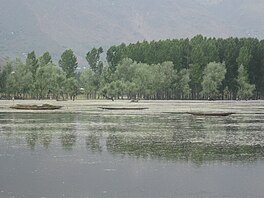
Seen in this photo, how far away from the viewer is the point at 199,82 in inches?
6806

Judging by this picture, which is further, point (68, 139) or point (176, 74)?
point (176, 74)

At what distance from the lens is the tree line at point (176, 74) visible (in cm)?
17000

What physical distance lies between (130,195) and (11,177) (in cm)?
707

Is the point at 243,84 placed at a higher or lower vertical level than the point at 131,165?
higher

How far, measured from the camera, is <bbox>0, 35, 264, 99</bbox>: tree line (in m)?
170

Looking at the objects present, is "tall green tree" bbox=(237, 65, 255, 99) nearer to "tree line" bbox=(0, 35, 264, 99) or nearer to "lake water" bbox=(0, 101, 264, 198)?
"tree line" bbox=(0, 35, 264, 99)

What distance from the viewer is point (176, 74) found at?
177 meters

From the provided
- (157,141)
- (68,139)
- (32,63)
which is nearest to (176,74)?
(32,63)

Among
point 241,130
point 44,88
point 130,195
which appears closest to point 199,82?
point 44,88

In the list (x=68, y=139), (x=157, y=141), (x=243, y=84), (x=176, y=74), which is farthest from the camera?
(x=176, y=74)

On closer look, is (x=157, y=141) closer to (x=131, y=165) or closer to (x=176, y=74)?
(x=131, y=165)

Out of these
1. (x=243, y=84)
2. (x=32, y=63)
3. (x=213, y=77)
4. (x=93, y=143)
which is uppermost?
(x=32, y=63)

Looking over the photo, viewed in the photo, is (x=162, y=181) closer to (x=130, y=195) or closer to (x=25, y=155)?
(x=130, y=195)

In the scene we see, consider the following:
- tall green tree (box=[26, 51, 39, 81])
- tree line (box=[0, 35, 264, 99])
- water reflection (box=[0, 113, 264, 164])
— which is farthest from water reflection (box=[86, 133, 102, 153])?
tall green tree (box=[26, 51, 39, 81])
